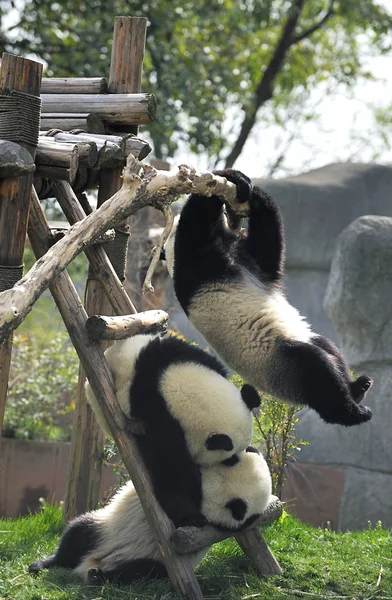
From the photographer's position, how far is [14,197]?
3367mm

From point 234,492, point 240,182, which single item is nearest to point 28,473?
point 234,492

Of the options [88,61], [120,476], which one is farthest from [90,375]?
[88,61]

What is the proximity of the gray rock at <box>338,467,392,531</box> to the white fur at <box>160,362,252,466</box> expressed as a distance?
13.0ft

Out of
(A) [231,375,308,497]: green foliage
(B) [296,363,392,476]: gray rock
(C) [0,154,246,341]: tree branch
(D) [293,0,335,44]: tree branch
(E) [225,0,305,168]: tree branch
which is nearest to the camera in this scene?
(C) [0,154,246,341]: tree branch

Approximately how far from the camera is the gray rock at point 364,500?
7.30 meters

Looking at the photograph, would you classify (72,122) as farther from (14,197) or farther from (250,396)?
(250,396)

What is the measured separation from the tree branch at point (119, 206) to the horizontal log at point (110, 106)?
3.51ft

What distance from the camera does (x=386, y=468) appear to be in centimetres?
740

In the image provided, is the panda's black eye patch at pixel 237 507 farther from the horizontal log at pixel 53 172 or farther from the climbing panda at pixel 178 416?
the horizontal log at pixel 53 172

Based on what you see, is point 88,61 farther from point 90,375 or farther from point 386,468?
point 90,375

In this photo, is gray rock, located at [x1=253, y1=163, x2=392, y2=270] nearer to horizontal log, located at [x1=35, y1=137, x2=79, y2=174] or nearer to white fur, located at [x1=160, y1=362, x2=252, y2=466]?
white fur, located at [x1=160, y1=362, x2=252, y2=466]

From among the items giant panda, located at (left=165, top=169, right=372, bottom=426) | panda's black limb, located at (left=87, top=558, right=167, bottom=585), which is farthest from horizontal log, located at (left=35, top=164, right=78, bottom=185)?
panda's black limb, located at (left=87, top=558, right=167, bottom=585)

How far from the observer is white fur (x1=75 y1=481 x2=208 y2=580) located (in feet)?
12.9

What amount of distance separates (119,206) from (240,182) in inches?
31.3
